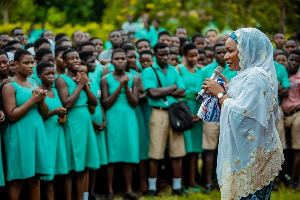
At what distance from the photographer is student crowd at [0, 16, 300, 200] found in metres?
6.95

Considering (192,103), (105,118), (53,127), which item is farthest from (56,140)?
(192,103)

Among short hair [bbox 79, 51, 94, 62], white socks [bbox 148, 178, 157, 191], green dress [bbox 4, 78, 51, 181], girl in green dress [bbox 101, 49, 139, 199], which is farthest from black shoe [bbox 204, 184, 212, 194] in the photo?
green dress [bbox 4, 78, 51, 181]

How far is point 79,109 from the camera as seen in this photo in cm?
786

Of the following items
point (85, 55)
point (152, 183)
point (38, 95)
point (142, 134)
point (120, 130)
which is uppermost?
point (85, 55)

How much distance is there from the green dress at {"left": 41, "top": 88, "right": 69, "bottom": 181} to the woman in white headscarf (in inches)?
105

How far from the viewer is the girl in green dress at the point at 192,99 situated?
31.4ft

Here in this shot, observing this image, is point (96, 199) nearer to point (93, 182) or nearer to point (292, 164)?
point (93, 182)

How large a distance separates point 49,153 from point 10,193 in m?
0.71

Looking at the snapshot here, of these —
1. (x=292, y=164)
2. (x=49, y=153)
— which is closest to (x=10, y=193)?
(x=49, y=153)

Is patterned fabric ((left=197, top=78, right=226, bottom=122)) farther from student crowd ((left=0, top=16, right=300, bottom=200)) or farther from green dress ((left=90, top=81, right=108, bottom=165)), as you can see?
green dress ((left=90, top=81, right=108, bottom=165))

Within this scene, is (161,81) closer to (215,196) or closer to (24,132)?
(215,196)

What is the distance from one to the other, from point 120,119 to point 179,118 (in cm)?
92

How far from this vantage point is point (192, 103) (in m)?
9.63

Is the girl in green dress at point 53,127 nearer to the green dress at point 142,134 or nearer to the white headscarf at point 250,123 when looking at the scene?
the green dress at point 142,134
